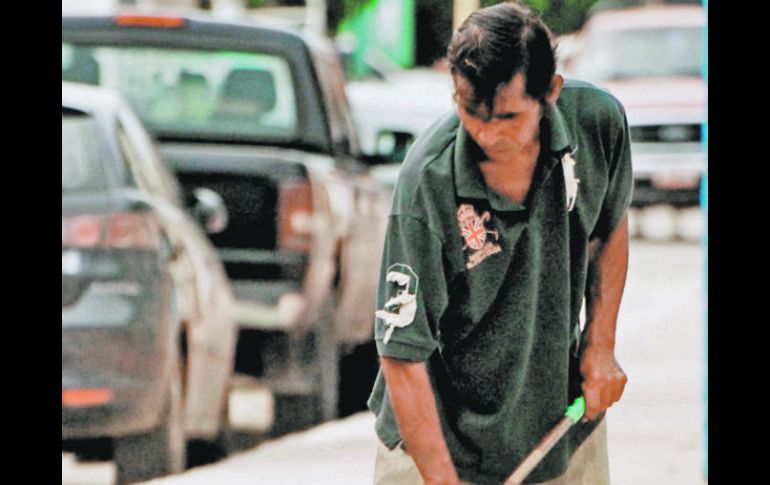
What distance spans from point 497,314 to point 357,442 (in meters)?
4.25

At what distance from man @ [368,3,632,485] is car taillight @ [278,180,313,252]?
4.58 metres

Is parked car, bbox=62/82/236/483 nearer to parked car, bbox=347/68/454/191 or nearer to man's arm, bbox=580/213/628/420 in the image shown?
man's arm, bbox=580/213/628/420

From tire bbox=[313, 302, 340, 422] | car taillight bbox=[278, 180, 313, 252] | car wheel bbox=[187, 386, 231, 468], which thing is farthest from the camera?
tire bbox=[313, 302, 340, 422]

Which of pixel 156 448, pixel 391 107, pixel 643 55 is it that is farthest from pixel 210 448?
pixel 643 55

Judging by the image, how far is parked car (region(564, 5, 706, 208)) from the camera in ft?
66.4

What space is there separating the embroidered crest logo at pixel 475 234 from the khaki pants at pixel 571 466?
448 millimetres

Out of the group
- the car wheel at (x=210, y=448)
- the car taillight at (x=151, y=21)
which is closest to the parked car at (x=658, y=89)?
the car taillight at (x=151, y=21)

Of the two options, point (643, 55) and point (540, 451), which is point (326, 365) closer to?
point (540, 451)

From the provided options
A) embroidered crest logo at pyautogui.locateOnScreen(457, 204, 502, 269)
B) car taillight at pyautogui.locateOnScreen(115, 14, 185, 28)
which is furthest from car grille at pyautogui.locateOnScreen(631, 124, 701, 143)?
embroidered crest logo at pyautogui.locateOnScreen(457, 204, 502, 269)

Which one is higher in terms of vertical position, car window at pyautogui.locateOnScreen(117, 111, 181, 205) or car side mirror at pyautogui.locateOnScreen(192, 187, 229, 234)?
car window at pyautogui.locateOnScreen(117, 111, 181, 205)

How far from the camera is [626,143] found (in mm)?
3691

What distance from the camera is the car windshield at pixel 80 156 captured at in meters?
6.58

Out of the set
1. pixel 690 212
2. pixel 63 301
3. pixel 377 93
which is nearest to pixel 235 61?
pixel 63 301
